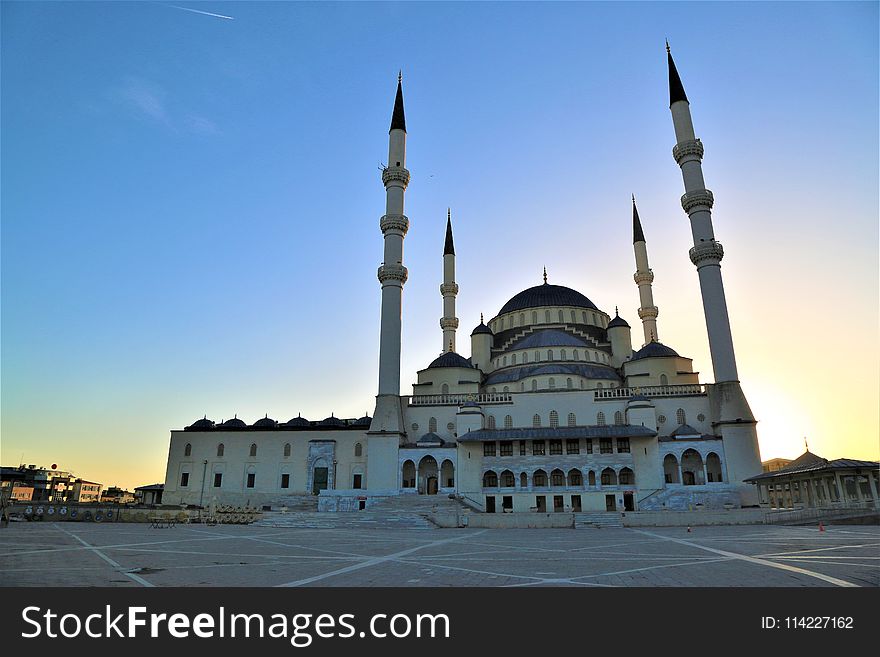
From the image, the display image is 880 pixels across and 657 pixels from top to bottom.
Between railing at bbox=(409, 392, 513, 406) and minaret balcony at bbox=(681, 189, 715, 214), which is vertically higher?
minaret balcony at bbox=(681, 189, 715, 214)

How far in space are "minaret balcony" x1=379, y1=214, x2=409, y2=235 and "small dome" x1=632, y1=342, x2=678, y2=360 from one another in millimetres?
23081

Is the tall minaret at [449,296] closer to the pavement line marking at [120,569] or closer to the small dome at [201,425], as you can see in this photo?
the small dome at [201,425]

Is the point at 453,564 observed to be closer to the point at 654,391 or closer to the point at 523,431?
the point at 523,431

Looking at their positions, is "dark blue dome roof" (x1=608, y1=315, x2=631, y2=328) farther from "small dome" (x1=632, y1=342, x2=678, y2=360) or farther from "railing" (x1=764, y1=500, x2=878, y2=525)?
"railing" (x1=764, y1=500, x2=878, y2=525)

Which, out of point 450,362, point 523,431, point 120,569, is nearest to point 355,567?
point 120,569

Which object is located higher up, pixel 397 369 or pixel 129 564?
pixel 397 369

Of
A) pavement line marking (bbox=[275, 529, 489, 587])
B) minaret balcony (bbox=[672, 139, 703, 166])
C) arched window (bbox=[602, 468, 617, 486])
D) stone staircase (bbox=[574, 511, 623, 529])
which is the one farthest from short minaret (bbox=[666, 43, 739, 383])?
pavement line marking (bbox=[275, 529, 489, 587])

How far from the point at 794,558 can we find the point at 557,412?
32842mm

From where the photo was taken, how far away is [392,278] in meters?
48.0

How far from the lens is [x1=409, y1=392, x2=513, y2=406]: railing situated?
46500mm
